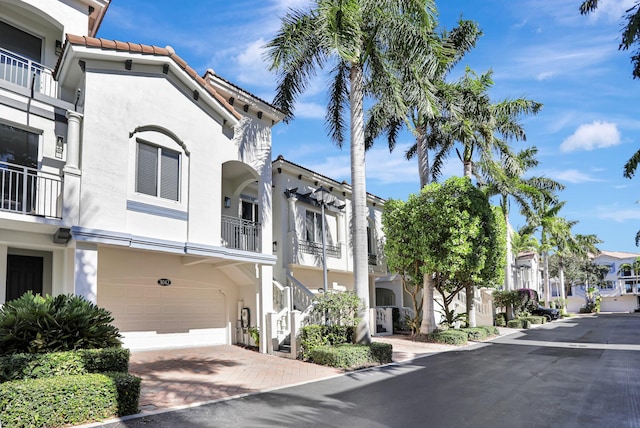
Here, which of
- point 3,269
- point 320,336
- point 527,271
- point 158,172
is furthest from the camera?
point 527,271

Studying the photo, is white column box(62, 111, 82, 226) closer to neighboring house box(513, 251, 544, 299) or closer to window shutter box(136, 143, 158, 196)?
window shutter box(136, 143, 158, 196)

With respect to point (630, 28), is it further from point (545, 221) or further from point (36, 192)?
point (545, 221)

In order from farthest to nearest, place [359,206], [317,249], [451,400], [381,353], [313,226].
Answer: [313,226] < [317,249] < [359,206] < [381,353] < [451,400]

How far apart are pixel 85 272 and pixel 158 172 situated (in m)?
3.40

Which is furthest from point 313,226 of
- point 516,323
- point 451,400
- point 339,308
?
point 516,323

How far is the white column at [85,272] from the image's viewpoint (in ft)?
33.8

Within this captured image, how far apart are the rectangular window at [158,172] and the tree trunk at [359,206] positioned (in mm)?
5554

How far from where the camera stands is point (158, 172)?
493 inches

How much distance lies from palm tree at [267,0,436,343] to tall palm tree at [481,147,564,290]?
11.2 m

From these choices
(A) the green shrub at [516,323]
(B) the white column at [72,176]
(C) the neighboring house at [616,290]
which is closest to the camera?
(B) the white column at [72,176]

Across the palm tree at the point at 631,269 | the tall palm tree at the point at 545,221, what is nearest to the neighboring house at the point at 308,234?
the tall palm tree at the point at 545,221

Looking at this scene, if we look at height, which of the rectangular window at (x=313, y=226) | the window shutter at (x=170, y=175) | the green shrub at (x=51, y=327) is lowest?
the green shrub at (x=51, y=327)

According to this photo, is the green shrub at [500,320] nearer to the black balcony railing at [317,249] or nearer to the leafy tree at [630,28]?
the black balcony railing at [317,249]

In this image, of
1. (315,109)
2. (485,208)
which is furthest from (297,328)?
(485,208)
